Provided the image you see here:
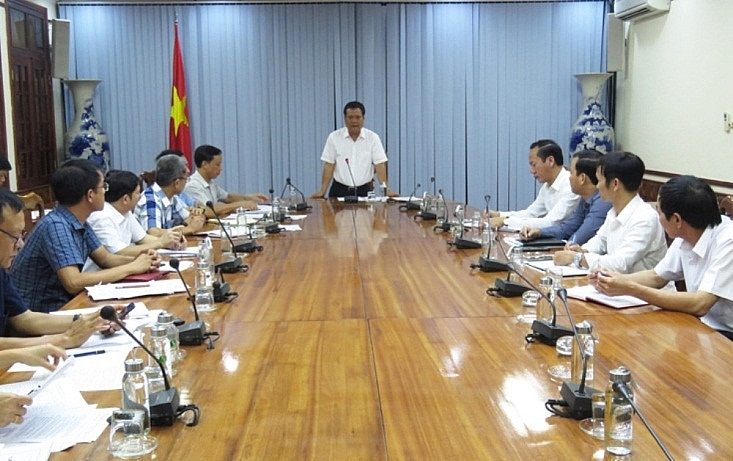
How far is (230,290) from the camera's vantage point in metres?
2.74

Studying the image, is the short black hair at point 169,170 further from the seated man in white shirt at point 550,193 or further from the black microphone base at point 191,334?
the black microphone base at point 191,334

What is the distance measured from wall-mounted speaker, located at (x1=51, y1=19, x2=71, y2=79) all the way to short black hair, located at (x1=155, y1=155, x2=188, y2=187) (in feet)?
10.1

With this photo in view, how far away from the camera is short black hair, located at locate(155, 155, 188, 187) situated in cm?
457

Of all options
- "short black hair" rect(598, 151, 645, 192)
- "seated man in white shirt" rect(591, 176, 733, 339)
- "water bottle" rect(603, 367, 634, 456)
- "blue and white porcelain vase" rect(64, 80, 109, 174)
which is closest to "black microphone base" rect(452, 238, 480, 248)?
"short black hair" rect(598, 151, 645, 192)

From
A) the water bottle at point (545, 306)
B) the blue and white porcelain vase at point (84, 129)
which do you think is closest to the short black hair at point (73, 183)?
the water bottle at point (545, 306)

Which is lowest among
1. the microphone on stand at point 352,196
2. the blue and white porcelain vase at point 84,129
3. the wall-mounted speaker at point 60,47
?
the microphone on stand at point 352,196

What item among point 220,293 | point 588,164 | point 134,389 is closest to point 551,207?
point 588,164

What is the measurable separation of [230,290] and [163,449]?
1374 mm

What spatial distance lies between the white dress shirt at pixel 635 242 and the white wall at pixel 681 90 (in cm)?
255

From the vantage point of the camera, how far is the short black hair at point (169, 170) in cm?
457

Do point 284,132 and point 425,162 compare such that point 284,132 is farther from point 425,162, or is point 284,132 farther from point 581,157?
point 581,157

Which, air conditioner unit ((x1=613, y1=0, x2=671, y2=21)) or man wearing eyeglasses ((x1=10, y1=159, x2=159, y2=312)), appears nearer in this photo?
man wearing eyeglasses ((x1=10, y1=159, x2=159, y2=312))

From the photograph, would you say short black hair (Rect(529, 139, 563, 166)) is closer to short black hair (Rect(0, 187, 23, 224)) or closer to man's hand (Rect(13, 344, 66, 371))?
short black hair (Rect(0, 187, 23, 224))

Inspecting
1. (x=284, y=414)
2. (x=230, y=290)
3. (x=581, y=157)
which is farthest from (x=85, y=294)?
(x=581, y=157)
